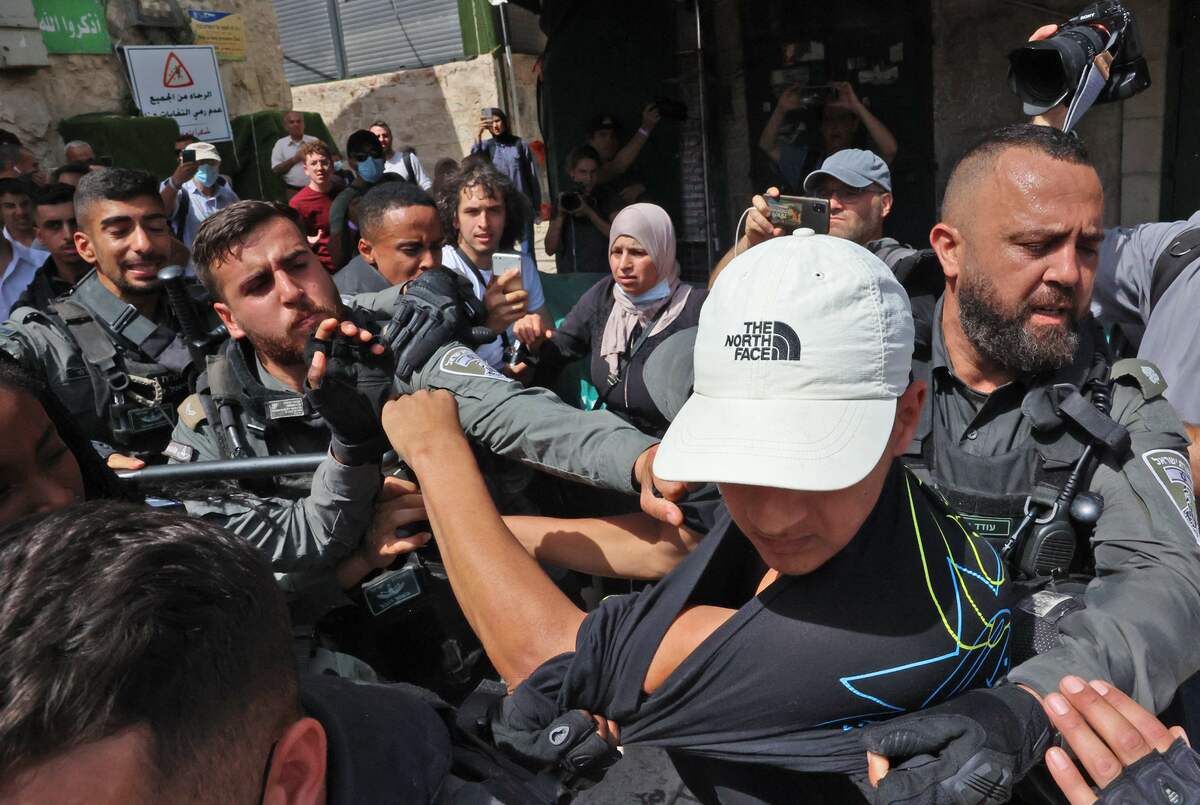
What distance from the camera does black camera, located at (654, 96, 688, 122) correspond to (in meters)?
7.27

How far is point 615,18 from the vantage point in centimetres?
762

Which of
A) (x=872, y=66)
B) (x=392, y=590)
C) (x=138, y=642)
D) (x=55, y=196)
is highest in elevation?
(x=872, y=66)

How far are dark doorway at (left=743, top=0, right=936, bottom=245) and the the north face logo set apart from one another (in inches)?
239

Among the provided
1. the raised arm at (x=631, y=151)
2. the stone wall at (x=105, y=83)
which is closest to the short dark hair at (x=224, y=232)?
the raised arm at (x=631, y=151)

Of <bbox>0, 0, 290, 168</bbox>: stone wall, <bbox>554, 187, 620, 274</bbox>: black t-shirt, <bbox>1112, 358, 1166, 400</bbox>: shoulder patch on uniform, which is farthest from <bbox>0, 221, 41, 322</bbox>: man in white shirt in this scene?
<bbox>1112, 358, 1166, 400</bbox>: shoulder patch on uniform

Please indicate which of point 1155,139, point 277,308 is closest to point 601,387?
point 277,308

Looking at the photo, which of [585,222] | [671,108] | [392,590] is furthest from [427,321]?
[671,108]

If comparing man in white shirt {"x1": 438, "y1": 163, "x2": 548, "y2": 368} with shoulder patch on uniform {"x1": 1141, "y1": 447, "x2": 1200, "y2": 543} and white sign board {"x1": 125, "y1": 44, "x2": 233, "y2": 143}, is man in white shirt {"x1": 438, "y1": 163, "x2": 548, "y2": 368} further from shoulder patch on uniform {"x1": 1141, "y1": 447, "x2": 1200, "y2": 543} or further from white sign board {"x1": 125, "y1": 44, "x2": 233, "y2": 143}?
white sign board {"x1": 125, "y1": 44, "x2": 233, "y2": 143}

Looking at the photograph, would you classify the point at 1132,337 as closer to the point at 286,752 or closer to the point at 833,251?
the point at 833,251

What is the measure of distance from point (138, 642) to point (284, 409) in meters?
1.66

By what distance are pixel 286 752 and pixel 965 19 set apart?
6823 millimetres

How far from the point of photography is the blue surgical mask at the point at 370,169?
24.1ft

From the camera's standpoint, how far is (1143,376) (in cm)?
180

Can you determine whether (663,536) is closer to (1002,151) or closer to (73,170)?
(1002,151)
